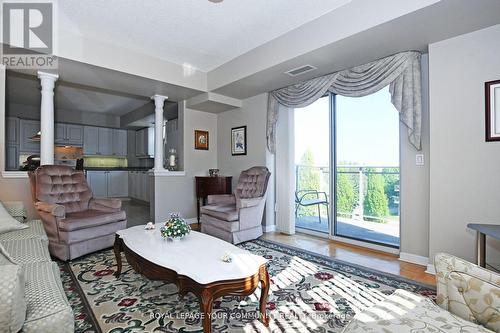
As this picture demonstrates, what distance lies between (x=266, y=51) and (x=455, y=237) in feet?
9.56

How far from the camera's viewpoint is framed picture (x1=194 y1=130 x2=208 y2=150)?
510 cm

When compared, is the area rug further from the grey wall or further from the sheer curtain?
the sheer curtain

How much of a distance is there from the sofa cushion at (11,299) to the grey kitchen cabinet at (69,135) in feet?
24.2

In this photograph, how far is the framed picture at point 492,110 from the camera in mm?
2285

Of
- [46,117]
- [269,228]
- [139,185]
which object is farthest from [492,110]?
[139,185]

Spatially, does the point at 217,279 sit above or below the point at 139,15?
below

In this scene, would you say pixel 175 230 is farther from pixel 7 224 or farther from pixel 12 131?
pixel 12 131

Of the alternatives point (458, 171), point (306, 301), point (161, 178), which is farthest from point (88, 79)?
point (458, 171)

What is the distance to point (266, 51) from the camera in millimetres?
3363

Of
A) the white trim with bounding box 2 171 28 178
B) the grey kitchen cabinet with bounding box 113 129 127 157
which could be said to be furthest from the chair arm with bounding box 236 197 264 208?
the grey kitchen cabinet with bounding box 113 129 127 157

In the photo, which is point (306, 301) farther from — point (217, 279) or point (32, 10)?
point (32, 10)

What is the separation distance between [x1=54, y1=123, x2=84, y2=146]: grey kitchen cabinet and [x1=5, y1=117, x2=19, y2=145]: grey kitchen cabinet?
77 cm

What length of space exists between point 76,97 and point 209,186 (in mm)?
3821

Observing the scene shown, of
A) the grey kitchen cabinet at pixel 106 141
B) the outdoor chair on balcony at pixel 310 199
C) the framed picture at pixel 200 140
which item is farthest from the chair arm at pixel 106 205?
the grey kitchen cabinet at pixel 106 141
